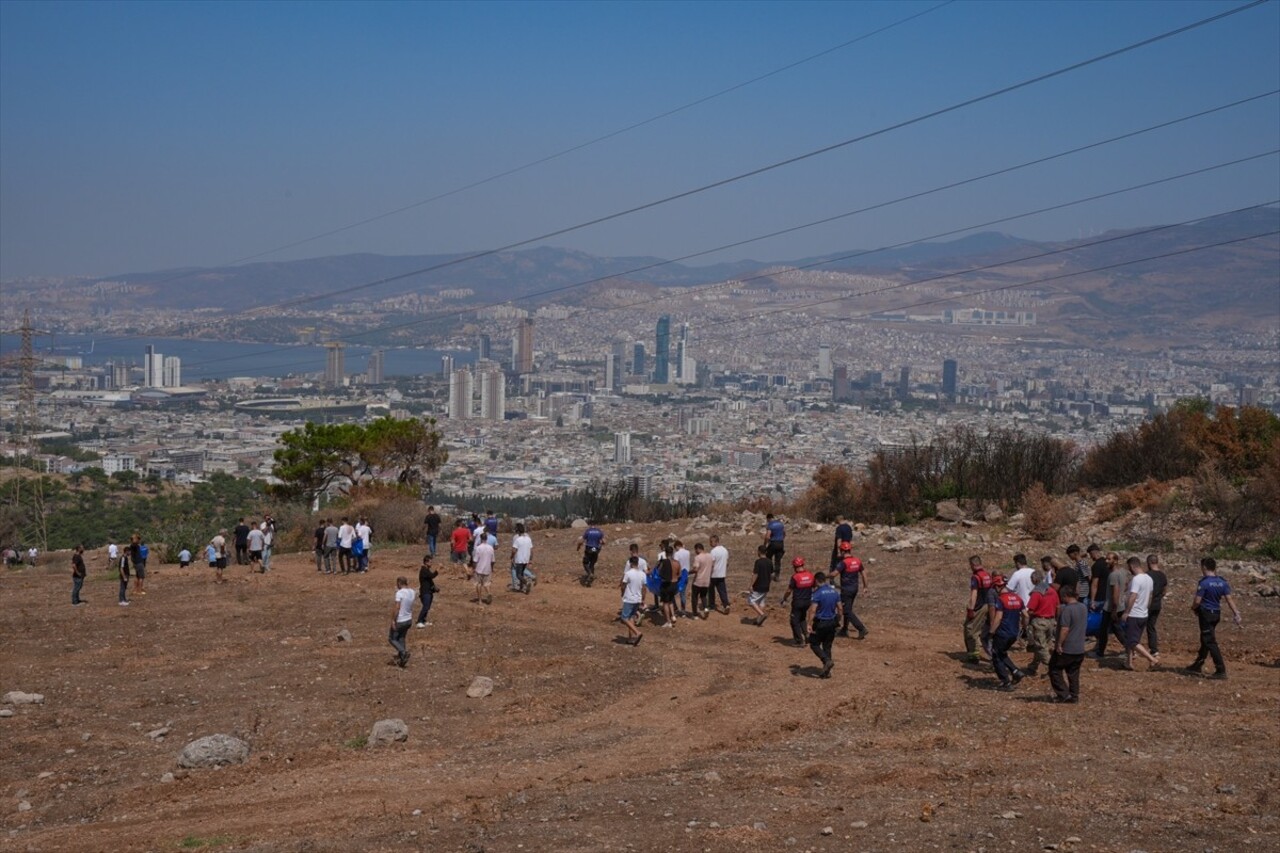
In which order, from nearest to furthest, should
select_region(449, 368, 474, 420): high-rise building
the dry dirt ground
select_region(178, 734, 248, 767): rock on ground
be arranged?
the dry dirt ground < select_region(178, 734, 248, 767): rock on ground < select_region(449, 368, 474, 420): high-rise building

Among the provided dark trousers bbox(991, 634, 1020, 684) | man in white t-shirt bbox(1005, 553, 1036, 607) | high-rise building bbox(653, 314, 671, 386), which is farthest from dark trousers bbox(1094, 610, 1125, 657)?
high-rise building bbox(653, 314, 671, 386)

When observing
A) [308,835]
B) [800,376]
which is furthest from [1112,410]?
[308,835]

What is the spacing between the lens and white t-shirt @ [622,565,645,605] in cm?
1850

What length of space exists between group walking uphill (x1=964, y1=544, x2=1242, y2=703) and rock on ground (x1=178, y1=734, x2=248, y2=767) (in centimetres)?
920

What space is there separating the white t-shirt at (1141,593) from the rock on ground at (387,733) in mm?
9474

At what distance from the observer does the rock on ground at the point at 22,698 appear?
15.4 meters

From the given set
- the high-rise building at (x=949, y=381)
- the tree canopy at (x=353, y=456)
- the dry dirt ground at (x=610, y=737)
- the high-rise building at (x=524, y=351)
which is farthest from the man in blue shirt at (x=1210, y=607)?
the high-rise building at (x=524, y=351)

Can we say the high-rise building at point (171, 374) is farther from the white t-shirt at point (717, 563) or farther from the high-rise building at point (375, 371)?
the white t-shirt at point (717, 563)

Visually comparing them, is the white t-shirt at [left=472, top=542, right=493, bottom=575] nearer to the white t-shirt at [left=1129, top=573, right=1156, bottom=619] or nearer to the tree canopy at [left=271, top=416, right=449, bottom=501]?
the white t-shirt at [left=1129, top=573, right=1156, bottom=619]

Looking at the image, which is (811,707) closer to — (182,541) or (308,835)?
(308,835)

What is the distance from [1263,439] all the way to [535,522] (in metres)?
20.6

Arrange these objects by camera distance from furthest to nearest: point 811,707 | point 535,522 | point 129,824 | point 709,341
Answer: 1. point 709,341
2. point 535,522
3. point 811,707
4. point 129,824

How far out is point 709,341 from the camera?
6407 inches

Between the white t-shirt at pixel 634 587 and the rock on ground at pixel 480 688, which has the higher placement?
the white t-shirt at pixel 634 587
